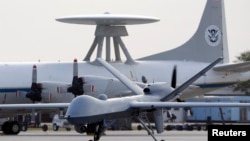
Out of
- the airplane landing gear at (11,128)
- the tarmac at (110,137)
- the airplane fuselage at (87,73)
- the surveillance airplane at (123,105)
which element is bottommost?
the tarmac at (110,137)

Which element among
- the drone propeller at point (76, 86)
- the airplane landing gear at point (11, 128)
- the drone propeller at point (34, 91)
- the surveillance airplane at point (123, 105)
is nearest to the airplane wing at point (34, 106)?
the surveillance airplane at point (123, 105)

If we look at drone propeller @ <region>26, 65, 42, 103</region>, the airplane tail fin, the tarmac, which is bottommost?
the tarmac

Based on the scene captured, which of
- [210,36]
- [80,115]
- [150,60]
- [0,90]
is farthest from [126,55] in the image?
[80,115]

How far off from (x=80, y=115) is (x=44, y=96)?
99.0 feet

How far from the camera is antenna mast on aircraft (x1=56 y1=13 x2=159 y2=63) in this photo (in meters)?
72.3

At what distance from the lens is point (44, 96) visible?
210ft

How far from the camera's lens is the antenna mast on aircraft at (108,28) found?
72.3 metres

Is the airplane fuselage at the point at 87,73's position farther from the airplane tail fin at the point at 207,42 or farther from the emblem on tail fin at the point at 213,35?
the emblem on tail fin at the point at 213,35

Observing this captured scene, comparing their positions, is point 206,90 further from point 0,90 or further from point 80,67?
point 0,90

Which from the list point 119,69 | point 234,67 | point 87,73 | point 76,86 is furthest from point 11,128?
point 234,67

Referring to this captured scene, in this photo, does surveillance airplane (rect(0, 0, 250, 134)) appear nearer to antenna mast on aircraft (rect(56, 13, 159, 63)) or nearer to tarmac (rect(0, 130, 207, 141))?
antenna mast on aircraft (rect(56, 13, 159, 63))

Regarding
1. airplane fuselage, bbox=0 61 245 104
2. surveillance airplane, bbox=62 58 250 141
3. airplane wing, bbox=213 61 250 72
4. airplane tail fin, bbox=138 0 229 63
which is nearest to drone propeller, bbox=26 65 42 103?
airplane fuselage, bbox=0 61 245 104

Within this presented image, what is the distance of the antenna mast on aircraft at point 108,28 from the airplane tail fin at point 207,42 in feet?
9.77

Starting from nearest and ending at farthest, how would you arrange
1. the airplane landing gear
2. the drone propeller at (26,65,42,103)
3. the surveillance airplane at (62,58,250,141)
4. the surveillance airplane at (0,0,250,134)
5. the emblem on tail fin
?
the surveillance airplane at (62,58,250,141), the airplane landing gear, the drone propeller at (26,65,42,103), the surveillance airplane at (0,0,250,134), the emblem on tail fin
